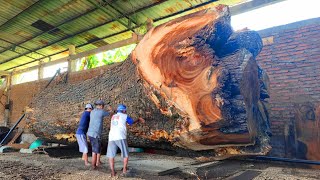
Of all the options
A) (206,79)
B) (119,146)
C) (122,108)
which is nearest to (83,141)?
(119,146)

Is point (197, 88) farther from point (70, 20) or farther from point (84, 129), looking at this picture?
point (70, 20)

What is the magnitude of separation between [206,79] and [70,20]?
7.28 m

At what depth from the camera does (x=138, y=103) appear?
301 centimetres

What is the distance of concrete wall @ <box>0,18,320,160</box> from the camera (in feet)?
13.2

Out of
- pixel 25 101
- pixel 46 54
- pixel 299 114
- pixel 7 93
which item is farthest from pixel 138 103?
pixel 46 54

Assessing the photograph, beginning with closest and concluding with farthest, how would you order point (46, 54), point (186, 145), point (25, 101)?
point (186, 145) < point (25, 101) < point (46, 54)

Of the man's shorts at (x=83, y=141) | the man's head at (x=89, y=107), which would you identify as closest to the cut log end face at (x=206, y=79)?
the man's head at (x=89, y=107)

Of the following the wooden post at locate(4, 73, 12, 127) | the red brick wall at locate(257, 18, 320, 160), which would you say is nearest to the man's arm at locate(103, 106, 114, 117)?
the red brick wall at locate(257, 18, 320, 160)

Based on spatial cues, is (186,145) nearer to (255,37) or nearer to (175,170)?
(175,170)

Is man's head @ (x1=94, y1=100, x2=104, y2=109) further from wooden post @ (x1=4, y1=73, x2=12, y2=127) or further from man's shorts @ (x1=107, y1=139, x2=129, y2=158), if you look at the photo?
wooden post @ (x1=4, y1=73, x2=12, y2=127)

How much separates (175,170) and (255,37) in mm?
2014

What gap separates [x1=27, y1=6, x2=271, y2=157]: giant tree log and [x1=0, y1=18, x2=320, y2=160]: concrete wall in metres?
1.17

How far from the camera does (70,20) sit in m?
8.35

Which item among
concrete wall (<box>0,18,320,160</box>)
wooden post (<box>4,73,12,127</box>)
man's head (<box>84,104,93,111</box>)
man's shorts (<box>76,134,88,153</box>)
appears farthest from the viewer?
wooden post (<box>4,73,12,127</box>)
